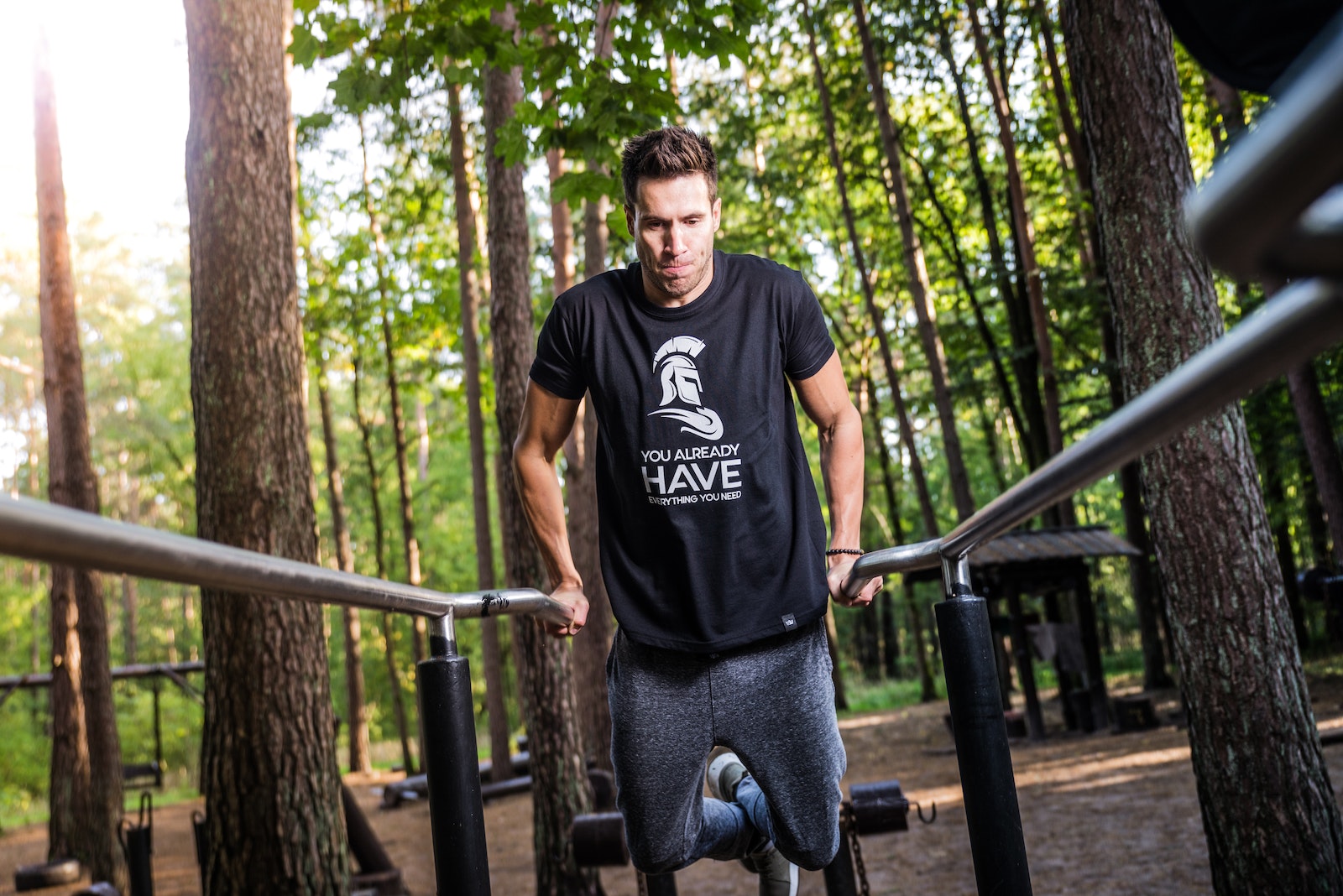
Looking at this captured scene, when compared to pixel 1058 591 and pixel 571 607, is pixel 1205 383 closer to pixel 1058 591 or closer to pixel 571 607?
pixel 571 607

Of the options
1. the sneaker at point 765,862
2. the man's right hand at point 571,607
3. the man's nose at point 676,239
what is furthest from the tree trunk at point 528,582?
the man's nose at point 676,239

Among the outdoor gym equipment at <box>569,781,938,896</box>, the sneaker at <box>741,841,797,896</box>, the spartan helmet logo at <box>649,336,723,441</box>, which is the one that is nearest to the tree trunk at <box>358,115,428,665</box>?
the outdoor gym equipment at <box>569,781,938,896</box>

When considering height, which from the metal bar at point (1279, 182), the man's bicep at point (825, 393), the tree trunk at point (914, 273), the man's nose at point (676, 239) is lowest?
the metal bar at point (1279, 182)

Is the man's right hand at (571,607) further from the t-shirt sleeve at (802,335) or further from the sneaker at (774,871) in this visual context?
the sneaker at (774,871)

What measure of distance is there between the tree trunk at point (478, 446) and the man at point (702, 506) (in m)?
10.4

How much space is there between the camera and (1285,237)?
63cm

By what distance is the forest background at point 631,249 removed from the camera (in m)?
5.84

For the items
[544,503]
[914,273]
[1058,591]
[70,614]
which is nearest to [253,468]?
[544,503]

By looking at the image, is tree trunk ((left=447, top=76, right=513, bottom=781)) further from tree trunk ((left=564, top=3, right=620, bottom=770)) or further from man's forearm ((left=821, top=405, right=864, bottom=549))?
man's forearm ((left=821, top=405, right=864, bottom=549))

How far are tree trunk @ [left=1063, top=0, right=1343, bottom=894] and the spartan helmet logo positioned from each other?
3116mm

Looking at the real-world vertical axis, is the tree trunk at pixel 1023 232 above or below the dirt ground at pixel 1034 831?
above

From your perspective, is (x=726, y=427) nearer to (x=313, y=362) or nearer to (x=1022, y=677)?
(x=1022, y=677)

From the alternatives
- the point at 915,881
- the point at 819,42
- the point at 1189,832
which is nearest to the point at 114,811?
the point at 915,881

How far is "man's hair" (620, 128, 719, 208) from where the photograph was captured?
8.63 ft
